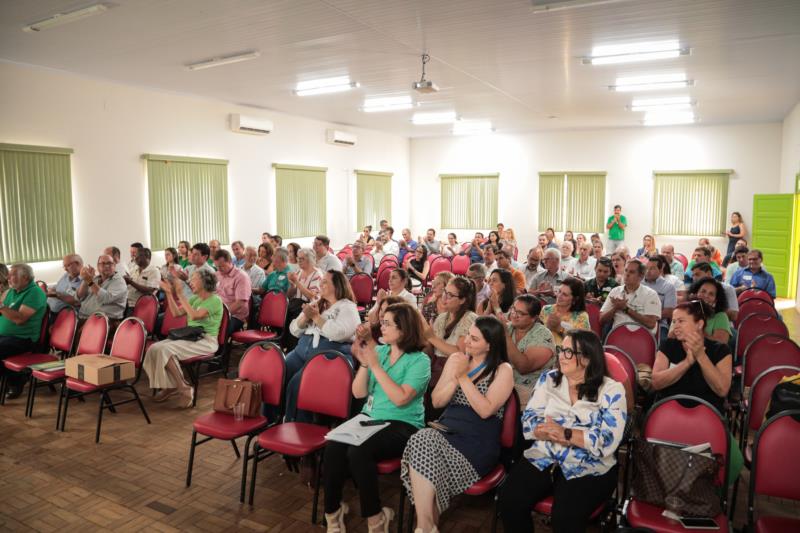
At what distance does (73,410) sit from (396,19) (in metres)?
4.82

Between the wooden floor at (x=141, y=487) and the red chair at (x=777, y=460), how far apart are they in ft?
2.79

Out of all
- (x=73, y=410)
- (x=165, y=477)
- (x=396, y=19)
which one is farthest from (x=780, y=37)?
(x=73, y=410)

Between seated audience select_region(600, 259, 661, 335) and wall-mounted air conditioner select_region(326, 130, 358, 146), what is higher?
wall-mounted air conditioner select_region(326, 130, 358, 146)

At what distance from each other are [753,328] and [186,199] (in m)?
8.69

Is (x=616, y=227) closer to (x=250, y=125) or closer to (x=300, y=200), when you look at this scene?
(x=300, y=200)

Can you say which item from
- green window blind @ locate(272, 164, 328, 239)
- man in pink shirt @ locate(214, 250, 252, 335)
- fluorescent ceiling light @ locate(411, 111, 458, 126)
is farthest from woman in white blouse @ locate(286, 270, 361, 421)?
fluorescent ceiling light @ locate(411, 111, 458, 126)

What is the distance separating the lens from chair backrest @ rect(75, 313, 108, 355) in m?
4.99

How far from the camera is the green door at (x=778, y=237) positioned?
11.1 metres

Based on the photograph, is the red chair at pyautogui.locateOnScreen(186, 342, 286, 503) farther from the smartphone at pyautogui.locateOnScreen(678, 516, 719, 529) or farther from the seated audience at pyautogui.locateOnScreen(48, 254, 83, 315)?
the seated audience at pyautogui.locateOnScreen(48, 254, 83, 315)

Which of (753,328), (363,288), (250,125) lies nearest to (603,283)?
(753,328)

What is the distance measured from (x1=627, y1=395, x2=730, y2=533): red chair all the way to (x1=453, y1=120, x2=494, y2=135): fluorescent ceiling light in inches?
437

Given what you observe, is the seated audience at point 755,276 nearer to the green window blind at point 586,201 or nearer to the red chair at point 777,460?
the red chair at point 777,460

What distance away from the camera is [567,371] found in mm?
2842

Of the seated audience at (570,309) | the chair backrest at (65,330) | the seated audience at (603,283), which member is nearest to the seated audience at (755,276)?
the seated audience at (603,283)
